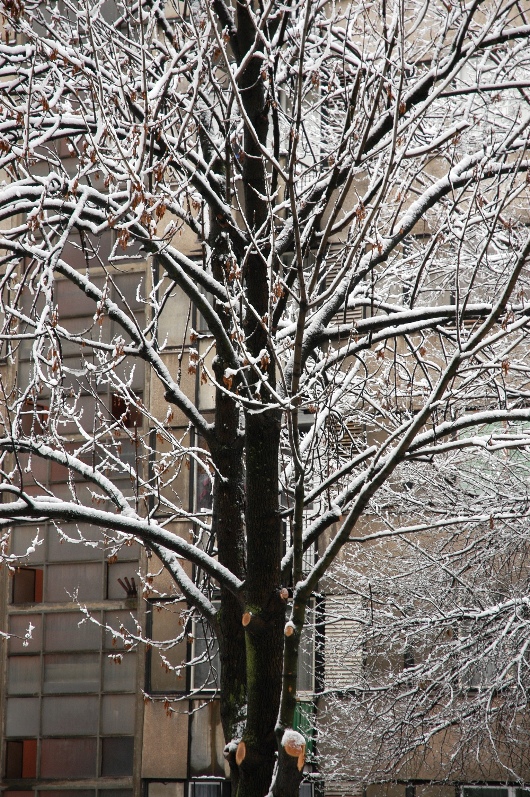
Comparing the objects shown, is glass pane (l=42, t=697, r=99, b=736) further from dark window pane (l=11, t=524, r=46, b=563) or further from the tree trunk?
the tree trunk

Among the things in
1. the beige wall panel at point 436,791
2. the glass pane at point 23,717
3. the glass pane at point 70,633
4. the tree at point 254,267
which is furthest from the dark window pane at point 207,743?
the tree at point 254,267

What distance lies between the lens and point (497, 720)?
10977 mm

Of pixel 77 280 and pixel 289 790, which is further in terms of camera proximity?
pixel 77 280

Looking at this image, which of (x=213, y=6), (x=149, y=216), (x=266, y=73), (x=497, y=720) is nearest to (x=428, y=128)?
(x=213, y=6)

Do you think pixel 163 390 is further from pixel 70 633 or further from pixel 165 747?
pixel 165 747

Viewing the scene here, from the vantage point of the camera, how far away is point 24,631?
1834 centimetres

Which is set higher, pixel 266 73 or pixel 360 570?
pixel 266 73

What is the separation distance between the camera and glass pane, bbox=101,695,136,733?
17219mm

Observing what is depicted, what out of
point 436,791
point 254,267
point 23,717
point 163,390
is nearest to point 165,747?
point 23,717

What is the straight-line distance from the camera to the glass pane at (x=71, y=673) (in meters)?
17.6

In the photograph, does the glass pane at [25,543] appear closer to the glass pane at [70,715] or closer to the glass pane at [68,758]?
the glass pane at [70,715]

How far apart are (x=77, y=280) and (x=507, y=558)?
6.45 meters

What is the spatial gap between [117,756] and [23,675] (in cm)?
235

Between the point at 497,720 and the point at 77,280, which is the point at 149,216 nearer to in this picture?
the point at 77,280
